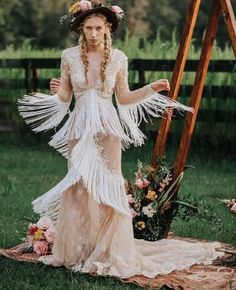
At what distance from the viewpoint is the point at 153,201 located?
5574 millimetres

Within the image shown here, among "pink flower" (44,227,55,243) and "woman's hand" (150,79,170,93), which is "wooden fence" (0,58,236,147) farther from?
"woman's hand" (150,79,170,93)

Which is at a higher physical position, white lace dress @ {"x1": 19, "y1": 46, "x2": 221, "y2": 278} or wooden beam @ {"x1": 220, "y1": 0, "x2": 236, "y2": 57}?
wooden beam @ {"x1": 220, "y1": 0, "x2": 236, "y2": 57}

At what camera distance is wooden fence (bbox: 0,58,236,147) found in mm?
10164

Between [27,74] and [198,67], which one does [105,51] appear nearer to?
[198,67]

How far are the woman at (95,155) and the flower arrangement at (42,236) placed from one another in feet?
0.75

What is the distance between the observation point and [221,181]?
8.65 m

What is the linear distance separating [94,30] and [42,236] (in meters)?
1.36

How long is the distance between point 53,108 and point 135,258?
1.01m

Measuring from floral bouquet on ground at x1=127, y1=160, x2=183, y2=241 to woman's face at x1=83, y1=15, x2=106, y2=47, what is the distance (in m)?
1.01

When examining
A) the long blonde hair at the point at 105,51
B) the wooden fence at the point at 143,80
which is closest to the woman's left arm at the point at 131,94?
the long blonde hair at the point at 105,51

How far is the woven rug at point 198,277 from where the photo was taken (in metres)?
4.72

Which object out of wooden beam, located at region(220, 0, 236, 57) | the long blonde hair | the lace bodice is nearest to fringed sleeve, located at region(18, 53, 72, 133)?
the lace bodice

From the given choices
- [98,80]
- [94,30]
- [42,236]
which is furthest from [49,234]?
[94,30]

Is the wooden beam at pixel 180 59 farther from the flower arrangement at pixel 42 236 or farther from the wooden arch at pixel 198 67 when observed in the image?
the flower arrangement at pixel 42 236
